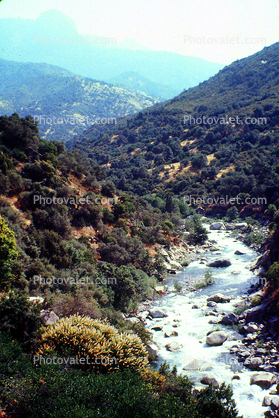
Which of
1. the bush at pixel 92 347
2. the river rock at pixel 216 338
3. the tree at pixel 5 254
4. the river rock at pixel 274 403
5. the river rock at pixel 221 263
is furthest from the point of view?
the river rock at pixel 221 263

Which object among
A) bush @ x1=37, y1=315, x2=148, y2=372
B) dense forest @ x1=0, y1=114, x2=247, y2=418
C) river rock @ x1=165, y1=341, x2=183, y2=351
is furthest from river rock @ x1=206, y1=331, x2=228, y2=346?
bush @ x1=37, y1=315, x2=148, y2=372

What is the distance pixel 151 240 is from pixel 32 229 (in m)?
15.3

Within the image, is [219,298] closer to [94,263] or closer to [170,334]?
[170,334]

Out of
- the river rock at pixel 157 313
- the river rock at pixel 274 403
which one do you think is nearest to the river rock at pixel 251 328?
the river rock at pixel 274 403

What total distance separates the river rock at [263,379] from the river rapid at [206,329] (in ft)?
0.70

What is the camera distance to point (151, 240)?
32.4m

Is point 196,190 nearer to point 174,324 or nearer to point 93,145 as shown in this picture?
point 174,324

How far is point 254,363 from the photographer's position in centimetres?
1308

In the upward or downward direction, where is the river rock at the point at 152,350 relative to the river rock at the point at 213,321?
upward

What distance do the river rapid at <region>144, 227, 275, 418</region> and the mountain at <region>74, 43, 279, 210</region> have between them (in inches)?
803

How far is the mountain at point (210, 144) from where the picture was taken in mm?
57438

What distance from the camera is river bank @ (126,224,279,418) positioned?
466 inches

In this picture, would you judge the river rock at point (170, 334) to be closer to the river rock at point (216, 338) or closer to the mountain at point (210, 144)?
the river rock at point (216, 338)

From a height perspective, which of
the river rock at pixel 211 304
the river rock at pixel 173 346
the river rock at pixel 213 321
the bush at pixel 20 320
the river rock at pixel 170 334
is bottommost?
the river rock at pixel 211 304
